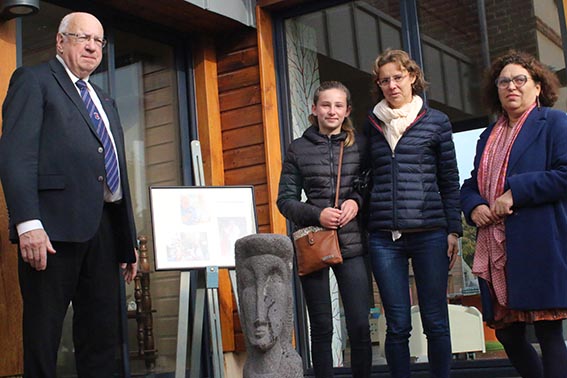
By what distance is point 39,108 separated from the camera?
9.65 feet

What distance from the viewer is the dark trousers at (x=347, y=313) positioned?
3.20m

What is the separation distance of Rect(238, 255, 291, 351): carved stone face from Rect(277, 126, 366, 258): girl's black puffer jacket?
0.25 metres

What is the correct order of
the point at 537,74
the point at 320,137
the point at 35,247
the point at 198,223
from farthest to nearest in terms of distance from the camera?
the point at 198,223, the point at 320,137, the point at 537,74, the point at 35,247

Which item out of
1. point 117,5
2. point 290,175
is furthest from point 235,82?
point 290,175

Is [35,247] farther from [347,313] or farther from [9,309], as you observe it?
[347,313]

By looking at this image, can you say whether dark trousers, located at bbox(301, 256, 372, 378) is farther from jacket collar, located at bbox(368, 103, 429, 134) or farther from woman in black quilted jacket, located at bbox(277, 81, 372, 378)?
jacket collar, located at bbox(368, 103, 429, 134)

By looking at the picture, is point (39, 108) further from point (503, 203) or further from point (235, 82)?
point (235, 82)

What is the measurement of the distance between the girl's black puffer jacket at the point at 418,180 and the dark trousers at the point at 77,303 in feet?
3.49

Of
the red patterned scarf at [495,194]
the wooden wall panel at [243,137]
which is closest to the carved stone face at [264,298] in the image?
the red patterned scarf at [495,194]

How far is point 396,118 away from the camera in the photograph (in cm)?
330

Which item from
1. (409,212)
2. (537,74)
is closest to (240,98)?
(409,212)

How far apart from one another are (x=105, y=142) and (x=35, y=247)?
55 cm

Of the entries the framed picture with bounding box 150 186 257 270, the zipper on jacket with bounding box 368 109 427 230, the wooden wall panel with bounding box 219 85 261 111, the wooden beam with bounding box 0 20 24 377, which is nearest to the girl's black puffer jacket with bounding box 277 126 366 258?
the zipper on jacket with bounding box 368 109 427 230

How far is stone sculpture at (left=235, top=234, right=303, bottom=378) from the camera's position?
3.11 meters
